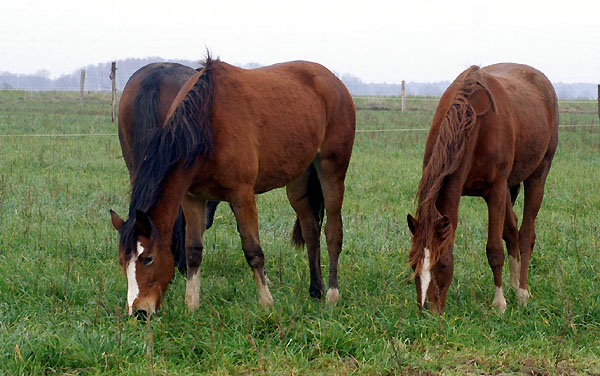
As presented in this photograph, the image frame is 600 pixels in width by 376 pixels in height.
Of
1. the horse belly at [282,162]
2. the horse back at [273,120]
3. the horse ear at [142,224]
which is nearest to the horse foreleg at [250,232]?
the horse back at [273,120]

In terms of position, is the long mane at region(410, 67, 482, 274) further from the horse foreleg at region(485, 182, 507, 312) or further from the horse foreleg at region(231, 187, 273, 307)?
the horse foreleg at region(231, 187, 273, 307)

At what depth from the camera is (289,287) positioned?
509 centimetres

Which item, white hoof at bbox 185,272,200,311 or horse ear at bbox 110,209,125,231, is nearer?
horse ear at bbox 110,209,125,231

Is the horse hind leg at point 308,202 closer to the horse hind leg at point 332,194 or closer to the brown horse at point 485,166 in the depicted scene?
the horse hind leg at point 332,194

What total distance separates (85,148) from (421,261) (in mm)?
10285

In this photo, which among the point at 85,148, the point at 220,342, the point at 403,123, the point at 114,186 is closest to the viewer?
the point at 220,342

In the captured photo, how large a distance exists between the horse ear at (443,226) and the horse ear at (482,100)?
108 cm

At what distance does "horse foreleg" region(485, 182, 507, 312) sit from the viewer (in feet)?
15.5

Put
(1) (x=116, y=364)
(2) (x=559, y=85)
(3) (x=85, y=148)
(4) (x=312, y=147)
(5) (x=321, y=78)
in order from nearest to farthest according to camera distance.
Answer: (1) (x=116, y=364)
(4) (x=312, y=147)
(5) (x=321, y=78)
(3) (x=85, y=148)
(2) (x=559, y=85)

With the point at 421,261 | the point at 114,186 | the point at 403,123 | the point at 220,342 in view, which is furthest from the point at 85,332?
the point at 403,123

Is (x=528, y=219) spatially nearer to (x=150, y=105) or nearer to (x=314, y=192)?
(x=314, y=192)

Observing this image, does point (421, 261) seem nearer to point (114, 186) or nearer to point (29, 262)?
point (29, 262)

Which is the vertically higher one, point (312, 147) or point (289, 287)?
point (312, 147)

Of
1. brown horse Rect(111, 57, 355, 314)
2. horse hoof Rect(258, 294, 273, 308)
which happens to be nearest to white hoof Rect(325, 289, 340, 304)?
brown horse Rect(111, 57, 355, 314)
